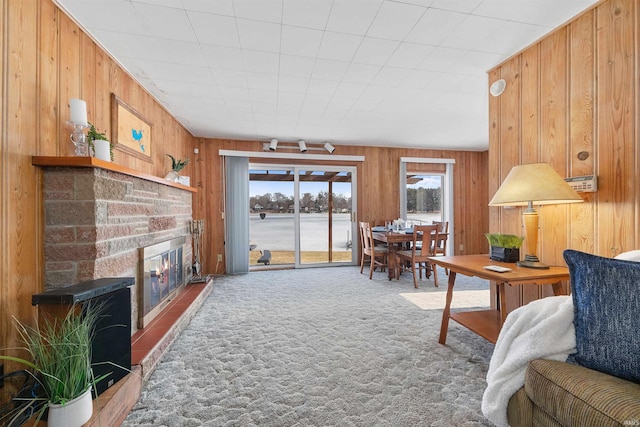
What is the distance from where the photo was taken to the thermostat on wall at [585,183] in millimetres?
1699

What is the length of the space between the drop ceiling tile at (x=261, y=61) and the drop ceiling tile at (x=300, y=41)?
0.49ft

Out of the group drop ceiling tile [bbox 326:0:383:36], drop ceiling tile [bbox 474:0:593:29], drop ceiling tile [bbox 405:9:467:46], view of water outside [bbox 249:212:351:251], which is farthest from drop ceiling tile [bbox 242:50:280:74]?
view of water outside [bbox 249:212:351:251]

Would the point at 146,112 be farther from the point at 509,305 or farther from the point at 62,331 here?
the point at 509,305

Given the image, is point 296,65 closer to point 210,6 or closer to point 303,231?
point 210,6

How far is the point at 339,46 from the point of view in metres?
2.18

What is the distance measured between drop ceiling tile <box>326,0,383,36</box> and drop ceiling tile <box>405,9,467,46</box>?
360 millimetres

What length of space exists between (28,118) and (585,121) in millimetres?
3400

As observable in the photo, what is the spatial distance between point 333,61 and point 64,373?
2.68 metres

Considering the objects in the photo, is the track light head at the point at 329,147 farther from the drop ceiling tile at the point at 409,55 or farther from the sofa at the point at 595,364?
the sofa at the point at 595,364

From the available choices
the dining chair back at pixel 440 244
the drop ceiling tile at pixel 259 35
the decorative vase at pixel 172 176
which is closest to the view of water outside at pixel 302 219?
the dining chair back at pixel 440 244

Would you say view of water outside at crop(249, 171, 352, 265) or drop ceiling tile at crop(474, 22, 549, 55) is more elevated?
drop ceiling tile at crop(474, 22, 549, 55)

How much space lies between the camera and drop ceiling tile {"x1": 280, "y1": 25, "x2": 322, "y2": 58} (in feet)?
6.52

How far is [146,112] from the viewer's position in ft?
9.93

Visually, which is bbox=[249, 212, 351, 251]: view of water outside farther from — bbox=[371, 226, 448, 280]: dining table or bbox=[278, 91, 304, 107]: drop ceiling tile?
bbox=[278, 91, 304, 107]: drop ceiling tile
